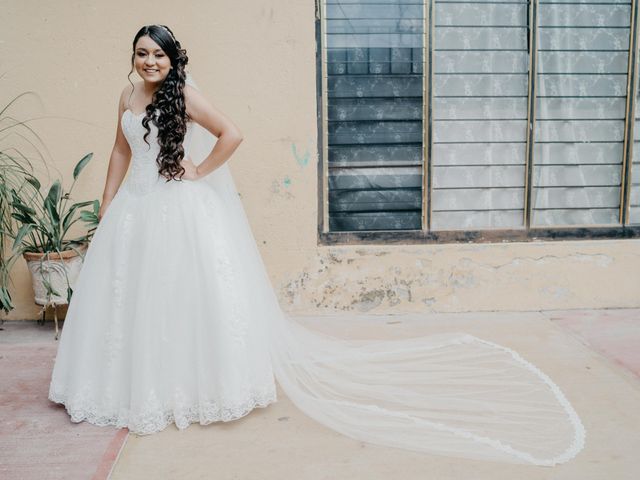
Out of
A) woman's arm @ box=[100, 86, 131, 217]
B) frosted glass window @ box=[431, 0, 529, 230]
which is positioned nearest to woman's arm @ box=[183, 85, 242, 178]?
woman's arm @ box=[100, 86, 131, 217]

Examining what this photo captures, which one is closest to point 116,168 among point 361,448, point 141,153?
point 141,153

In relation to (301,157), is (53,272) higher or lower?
lower

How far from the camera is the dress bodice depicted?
10.1 ft

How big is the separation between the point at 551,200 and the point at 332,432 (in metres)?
2.71

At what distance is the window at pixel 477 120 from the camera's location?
15.1 feet

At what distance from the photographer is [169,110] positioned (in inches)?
119

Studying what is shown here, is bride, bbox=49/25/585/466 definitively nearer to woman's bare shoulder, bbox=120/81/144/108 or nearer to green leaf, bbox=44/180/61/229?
woman's bare shoulder, bbox=120/81/144/108

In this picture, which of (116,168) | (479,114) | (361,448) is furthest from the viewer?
(479,114)

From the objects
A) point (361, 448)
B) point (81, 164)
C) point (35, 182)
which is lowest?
point (361, 448)

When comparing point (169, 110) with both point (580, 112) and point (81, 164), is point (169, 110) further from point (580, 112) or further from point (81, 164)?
point (580, 112)

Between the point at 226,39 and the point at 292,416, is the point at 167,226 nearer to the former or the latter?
the point at 292,416

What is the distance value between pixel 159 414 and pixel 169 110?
4.46ft

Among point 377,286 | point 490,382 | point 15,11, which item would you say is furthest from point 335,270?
point 15,11

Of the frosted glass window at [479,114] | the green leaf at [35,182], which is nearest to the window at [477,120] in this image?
the frosted glass window at [479,114]
